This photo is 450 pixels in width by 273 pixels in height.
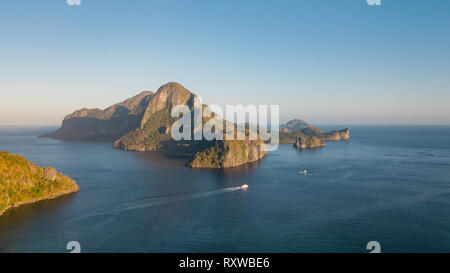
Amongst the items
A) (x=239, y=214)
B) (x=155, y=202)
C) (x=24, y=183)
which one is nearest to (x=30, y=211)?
(x=24, y=183)

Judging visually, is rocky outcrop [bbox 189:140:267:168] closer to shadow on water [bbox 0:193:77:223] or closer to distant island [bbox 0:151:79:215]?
distant island [bbox 0:151:79:215]

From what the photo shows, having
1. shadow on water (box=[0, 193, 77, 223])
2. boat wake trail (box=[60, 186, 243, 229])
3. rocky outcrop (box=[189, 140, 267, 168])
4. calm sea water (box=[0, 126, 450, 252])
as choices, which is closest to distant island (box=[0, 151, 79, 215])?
shadow on water (box=[0, 193, 77, 223])

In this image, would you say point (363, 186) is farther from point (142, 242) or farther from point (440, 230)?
point (142, 242)

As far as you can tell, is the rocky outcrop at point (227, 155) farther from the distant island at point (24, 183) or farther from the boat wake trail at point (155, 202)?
the distant island at point (24, 183)

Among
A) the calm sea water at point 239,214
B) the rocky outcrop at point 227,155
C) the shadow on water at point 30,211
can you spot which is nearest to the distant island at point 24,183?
the shadow on water at point 30,211

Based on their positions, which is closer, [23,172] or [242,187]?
[23,172]
